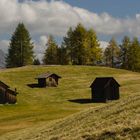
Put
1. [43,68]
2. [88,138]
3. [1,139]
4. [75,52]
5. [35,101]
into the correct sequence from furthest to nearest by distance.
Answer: [75,52] < [43,68] < [35,101] < [1,139] < [88,138]

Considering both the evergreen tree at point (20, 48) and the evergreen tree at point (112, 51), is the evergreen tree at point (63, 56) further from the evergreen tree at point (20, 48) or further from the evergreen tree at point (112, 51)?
the evergreen tree at point (112, 51)

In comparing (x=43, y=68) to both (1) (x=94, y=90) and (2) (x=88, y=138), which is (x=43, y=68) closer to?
(1) (x=94, y=90)

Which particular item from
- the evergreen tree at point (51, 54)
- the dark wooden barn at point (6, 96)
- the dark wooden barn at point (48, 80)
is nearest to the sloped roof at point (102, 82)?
the dark wooden barn at point (48, 80)

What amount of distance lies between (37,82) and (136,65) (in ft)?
144

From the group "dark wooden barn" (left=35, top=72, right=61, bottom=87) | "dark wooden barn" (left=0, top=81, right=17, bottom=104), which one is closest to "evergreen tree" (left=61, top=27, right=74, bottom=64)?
"dark wooden barn" (left=35, top=72, right=61, bottom=87)

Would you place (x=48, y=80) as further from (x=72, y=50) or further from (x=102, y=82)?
(x=72, y=50)

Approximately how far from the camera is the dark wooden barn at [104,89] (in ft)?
326

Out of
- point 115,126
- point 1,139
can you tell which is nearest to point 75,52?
point 1,139

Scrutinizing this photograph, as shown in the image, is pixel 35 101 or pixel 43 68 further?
pixel 43 68

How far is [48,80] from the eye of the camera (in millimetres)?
114125

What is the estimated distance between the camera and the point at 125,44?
494 ft

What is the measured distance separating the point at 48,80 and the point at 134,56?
137ft

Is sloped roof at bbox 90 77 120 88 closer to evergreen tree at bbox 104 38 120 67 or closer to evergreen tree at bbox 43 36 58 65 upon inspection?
evergreen tree at bbox 43 36 58 65

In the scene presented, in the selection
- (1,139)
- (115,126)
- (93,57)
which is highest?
(93,57)
